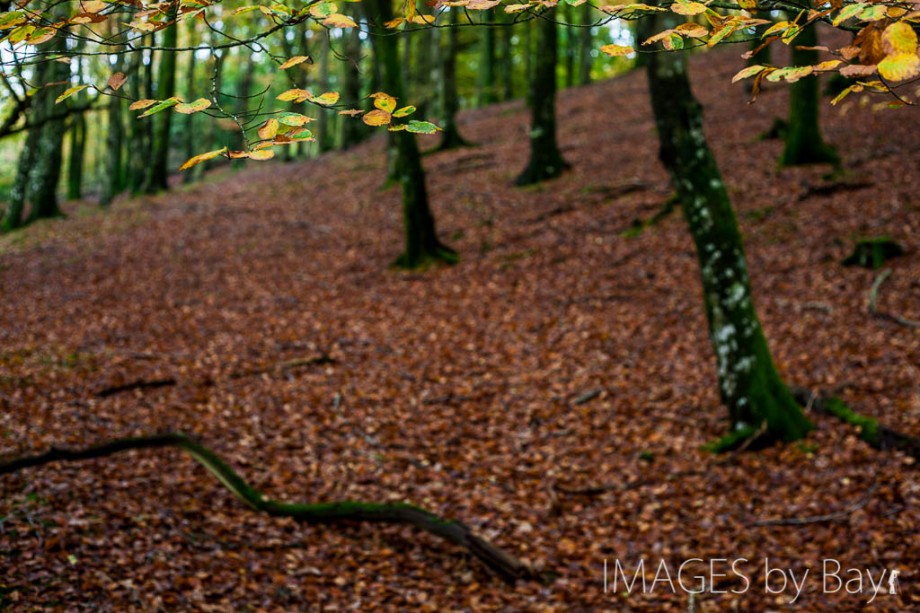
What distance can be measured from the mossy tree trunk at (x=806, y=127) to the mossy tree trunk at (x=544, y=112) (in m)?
4.95

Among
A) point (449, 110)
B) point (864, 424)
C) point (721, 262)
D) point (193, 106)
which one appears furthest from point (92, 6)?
point (449, 110)

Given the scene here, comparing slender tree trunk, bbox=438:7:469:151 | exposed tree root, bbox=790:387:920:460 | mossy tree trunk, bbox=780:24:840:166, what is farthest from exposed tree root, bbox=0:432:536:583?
slender tree trunk, bbox=438:7:469:151

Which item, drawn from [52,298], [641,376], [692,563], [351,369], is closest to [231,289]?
[52,298]

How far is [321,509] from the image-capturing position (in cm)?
621

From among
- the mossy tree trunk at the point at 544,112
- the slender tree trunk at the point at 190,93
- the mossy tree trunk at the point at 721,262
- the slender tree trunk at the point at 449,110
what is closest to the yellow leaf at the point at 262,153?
the mossy tree trunk at the point at 721,262

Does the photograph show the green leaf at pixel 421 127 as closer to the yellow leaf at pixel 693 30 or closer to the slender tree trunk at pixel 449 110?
the yellow leaf at pixel 693 30

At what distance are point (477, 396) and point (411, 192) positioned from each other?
526 cm

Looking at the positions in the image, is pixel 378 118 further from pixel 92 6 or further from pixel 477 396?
pixel 477 396

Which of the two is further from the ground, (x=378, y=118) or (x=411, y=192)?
(x=411, y=192)

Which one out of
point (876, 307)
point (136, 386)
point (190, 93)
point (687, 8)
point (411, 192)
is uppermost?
point (190, 93)

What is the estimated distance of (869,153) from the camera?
42.6ft

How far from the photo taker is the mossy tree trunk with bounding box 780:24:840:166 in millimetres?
12734

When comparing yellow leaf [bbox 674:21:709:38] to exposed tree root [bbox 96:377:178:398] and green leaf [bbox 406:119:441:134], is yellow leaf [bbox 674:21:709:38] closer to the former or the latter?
green leaf [bbox 406:119:441:134]

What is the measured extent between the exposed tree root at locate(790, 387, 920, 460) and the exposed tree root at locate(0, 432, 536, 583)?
352cm
